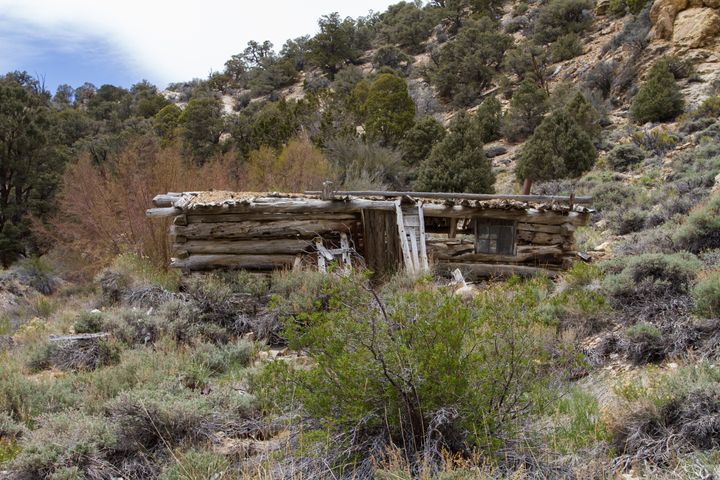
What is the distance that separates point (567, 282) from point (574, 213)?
3.14m

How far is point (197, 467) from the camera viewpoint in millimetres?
3768

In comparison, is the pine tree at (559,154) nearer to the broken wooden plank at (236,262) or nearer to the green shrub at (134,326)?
the broken wooden plank at (236,262)

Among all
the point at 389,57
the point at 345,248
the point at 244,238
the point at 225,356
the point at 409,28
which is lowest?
the point at 225,356

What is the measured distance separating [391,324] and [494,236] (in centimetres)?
855

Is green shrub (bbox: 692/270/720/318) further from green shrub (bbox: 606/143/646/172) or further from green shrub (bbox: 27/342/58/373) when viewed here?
green shrub (bbox: 606/143/646/172)

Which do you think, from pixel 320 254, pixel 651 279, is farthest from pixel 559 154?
pixel 651 279

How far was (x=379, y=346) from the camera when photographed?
3559 mm

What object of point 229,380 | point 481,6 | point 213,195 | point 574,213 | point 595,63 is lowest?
point 229,380

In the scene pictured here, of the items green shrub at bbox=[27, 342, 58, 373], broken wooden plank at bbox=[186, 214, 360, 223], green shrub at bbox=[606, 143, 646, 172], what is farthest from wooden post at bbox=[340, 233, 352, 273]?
green shrub at bbox=[606, 143, 646, 172]

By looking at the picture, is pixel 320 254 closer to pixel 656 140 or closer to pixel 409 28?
pixel 656 140

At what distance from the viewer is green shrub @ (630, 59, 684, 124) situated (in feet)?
71.9

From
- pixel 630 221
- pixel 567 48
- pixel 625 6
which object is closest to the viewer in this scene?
pixel 630 221

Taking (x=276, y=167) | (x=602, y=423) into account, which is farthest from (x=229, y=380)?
(x=276, y=167)

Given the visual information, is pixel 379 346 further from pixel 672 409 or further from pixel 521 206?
pixel 521 206
